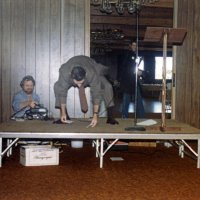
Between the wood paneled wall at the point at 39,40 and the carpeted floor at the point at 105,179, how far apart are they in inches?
42.2

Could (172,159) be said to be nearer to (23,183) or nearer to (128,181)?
(128,181)

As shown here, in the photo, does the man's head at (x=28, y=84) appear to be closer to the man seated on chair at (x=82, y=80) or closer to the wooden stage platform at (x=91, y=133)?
the wooden stage platform at (x=91, y=133)

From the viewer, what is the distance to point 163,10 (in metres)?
7.43

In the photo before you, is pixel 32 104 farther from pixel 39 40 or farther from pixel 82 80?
pixel 82 80

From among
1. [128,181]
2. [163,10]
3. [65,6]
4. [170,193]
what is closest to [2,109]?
[65,6]

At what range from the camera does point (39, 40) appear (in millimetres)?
5078

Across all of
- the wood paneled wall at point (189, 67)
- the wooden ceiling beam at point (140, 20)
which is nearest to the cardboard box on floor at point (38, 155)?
the wood paneled wall at point (189, 67)

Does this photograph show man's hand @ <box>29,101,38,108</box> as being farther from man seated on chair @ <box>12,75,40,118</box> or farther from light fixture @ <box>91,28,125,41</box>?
light fixture @ <box>91,28,125,41</box>

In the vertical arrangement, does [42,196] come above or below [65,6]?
below

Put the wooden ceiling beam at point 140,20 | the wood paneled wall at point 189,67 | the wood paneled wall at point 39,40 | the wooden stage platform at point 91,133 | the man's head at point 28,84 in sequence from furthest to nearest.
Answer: the wooden ceiling beam at point 140,20
the wood paneled wall at point 189,67
the wood paneled wall at point 39,40
the man's head at point 28,84
the wooden stage platform at point 91,133

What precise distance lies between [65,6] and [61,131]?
6.71ft

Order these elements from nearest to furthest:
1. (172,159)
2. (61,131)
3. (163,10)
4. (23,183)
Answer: (23,183), (61,131), (172,159), (163,10)

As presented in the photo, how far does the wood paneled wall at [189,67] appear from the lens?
513 centimetres

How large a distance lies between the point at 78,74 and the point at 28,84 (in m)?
1.27
